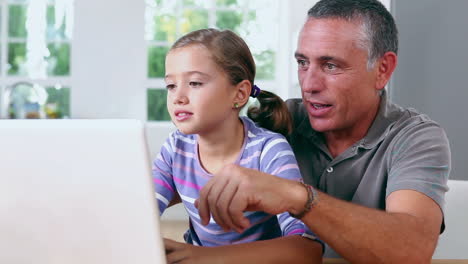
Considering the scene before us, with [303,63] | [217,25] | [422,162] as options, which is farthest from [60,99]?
[422,162]

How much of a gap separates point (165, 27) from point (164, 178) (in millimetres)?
4191

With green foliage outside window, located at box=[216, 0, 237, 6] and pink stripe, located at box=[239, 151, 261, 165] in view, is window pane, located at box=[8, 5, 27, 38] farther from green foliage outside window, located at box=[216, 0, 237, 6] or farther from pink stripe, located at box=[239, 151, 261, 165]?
pink stripe, located at box=[239, 151, 261, 165]

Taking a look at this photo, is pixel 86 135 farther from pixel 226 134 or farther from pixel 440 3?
pixel 440 3

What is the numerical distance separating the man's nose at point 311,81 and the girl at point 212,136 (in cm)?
19

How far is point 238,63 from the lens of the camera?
1438 millimetres

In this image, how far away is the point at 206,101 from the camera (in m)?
1.34

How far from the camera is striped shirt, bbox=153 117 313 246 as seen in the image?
1.35 meters

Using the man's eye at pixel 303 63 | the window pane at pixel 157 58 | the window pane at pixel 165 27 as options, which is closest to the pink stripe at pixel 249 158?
the man's eye at pixel 303 63

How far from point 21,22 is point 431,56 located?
12.0 feet

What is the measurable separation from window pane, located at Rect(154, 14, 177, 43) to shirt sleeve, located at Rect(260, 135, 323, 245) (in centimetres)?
420

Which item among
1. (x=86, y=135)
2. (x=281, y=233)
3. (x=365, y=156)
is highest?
(x=86, y=135)

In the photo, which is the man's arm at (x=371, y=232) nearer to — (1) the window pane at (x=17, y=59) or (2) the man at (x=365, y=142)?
(2) the man at (x=365, y=142)

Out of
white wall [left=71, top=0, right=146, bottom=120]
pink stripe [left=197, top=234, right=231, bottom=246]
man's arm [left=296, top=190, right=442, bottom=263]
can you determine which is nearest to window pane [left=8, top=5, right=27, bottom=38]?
white wall [left=71, top=0, right=146, bottom=120]

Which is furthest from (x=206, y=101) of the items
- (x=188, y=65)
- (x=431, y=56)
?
(x=431, y=56)
